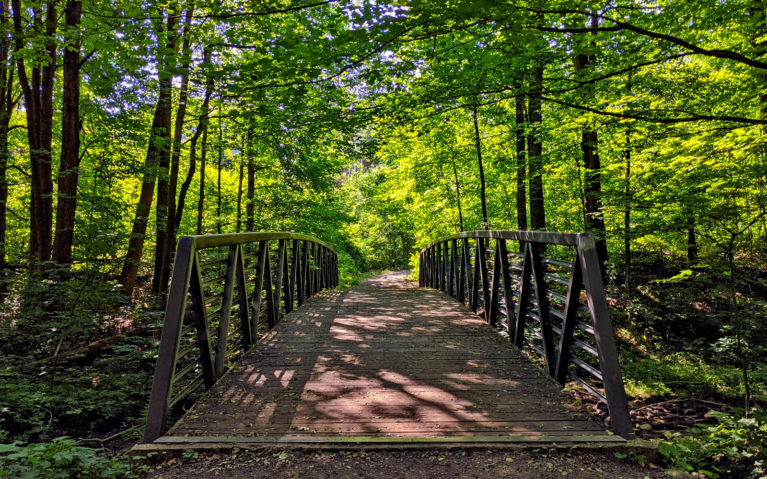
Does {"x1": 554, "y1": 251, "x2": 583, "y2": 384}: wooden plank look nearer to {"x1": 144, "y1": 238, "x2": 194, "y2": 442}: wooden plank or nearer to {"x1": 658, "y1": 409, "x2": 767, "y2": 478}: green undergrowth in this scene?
{"x1": 658, "y1": 409, "x2": 767, "y2": 478}: green undergrowth

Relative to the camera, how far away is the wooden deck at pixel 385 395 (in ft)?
7.44

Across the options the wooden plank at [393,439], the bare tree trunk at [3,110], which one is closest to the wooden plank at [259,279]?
the wooden plank at [393,439]

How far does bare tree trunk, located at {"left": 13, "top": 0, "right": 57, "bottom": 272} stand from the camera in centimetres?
635

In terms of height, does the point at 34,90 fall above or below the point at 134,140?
above

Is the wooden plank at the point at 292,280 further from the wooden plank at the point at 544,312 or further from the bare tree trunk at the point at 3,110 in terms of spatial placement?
the bare tree trunk at the point at 3,110

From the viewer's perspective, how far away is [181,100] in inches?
308

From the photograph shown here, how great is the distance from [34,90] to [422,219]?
11.1 metres

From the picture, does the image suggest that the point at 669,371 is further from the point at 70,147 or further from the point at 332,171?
the point at 70,147

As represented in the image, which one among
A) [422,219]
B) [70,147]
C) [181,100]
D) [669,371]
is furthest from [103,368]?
[422,219]

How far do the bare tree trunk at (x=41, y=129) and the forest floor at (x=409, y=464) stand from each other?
622 cm

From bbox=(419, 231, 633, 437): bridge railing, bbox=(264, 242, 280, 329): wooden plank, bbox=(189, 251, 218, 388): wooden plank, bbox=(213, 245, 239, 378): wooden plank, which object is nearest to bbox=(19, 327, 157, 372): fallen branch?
bbox=(264, 242, 280, 329): wooden plank

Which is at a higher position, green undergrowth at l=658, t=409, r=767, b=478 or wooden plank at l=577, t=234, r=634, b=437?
wooden plank at l=577, t=234, r=634, b=437

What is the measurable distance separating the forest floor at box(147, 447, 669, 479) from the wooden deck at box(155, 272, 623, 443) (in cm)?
10

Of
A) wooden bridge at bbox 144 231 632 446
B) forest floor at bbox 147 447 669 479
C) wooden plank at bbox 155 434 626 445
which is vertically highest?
wooden bridge at bbox 144 231 632 446
